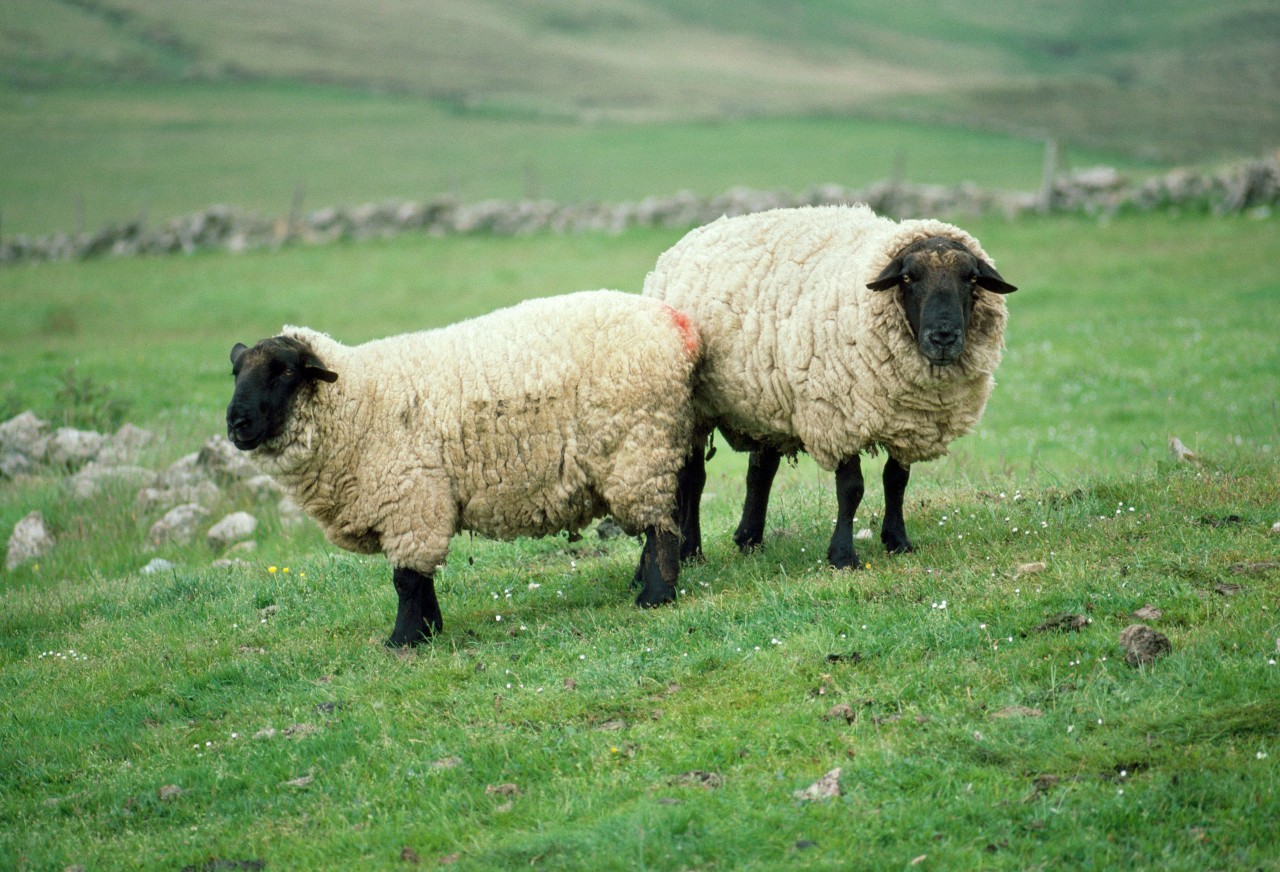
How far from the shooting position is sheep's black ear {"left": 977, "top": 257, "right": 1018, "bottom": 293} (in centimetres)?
884

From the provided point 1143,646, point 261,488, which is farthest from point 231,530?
point 1143,646

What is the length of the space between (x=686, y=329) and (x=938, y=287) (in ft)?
6.04

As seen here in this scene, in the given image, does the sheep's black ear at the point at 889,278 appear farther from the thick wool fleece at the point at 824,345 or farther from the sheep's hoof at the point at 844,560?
the sheep's hoof at the point at 844,560

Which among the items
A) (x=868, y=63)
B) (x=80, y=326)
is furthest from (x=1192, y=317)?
(x=868, y=63)

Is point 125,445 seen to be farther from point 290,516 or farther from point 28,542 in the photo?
point 290,516

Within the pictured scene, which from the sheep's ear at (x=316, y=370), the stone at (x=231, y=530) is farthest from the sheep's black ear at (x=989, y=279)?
the stone at (x=231, y=530)

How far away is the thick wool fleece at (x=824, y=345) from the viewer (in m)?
8.84

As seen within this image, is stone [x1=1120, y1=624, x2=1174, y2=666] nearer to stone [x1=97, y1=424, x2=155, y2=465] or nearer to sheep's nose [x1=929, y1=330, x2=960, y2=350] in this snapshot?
sheep's nose [x1=929, y1=330, x2=960, y2=350]

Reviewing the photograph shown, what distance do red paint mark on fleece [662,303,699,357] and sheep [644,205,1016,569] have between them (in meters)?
0.43

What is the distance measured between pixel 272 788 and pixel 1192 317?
1937 cm

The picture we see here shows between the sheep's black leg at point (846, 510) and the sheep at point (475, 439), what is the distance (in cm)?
119

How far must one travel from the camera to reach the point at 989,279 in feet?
29.0

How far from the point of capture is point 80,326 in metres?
27.5

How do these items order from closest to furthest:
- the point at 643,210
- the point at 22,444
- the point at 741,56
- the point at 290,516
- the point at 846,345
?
the point at 846,345, the point at 290,516, the point at 22,444, the point at 643,210, the point at 741,56
